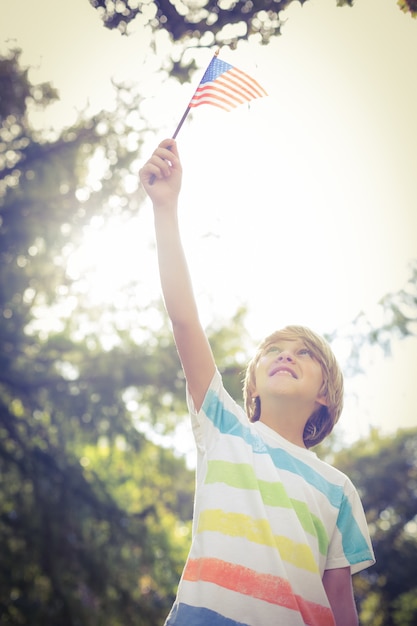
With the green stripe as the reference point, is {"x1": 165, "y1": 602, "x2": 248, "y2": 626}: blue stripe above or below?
below

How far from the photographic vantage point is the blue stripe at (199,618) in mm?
1261

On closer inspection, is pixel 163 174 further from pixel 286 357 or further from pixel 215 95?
pixel 215 95

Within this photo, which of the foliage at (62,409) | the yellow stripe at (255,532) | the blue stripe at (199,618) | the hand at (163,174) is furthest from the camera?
the foliage at (62,409)

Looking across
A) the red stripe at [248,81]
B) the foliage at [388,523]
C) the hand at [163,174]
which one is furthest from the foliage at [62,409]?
the foliage at [388,523]

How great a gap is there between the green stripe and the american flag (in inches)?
67.5

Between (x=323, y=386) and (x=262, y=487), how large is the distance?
60 centimetres

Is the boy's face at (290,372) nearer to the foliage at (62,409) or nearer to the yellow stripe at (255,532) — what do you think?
the yellow stripe at (255,532)

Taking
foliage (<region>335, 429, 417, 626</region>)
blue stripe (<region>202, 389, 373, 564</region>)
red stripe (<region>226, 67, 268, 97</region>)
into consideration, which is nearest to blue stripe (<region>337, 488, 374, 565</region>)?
blue stripe (<region>202, 389, 373, 564</region>)

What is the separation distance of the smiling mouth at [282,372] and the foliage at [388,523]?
58.8ft

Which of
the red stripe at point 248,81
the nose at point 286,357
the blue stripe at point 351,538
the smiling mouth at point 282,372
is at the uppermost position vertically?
the red stripe at point 248,81

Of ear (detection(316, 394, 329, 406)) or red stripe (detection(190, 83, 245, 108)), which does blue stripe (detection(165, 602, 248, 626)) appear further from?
red stripe (detection(190, 83, 245, 108))

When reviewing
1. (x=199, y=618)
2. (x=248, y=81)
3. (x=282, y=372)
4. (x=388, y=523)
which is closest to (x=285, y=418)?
(x=282, y=372)

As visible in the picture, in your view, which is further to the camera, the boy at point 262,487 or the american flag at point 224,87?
the american flag at point 224,87

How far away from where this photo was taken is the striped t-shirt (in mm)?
1308
